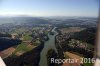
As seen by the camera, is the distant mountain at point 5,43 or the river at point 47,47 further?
the distant mountain at point 5,43

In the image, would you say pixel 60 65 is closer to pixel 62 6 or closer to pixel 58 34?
pixel 58 34

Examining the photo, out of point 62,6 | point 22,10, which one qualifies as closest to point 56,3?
point 62,6

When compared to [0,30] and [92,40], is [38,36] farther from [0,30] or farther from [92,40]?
[92,40]

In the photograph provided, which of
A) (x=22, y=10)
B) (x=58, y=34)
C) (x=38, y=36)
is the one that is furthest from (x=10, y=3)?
(x=58, y=34)

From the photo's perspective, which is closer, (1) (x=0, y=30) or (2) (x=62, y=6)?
(2) (x=62, y=6)

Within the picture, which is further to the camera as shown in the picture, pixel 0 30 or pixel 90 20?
pixel 0 30

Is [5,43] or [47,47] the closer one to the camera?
[47,47]

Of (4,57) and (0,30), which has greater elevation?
(0,30)

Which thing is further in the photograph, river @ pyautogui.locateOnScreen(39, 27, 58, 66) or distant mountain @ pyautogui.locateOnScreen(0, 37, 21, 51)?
distant mountain @ pyautogui.locateOnScreen(0, 37, 21, 51)

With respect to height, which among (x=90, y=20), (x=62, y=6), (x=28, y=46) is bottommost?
(x=28, y=46)
